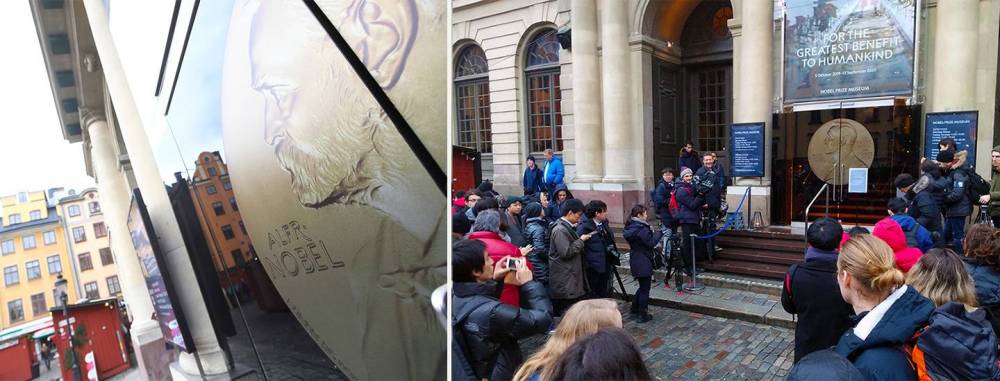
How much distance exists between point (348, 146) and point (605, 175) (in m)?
10.7

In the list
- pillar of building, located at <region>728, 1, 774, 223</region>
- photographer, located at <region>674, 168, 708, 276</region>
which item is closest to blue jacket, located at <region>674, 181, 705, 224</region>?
photographer, located at <region>674, 168, 708, 276</region>

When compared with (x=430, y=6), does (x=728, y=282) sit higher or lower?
Answer: lower

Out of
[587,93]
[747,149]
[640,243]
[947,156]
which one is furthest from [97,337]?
[587,93]

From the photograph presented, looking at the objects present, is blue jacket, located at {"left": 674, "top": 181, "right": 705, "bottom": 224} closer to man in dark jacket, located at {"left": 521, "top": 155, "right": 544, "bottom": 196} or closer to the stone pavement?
man in dark jacket, located at {"left": 521, "top": 155, "right": 544, "bottom": 196}

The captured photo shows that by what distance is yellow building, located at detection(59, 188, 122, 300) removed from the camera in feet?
2.41

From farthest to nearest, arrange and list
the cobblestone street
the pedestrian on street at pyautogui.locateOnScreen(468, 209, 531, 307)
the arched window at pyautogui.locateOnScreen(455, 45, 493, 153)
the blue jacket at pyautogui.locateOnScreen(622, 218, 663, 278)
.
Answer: the arched window at pyautogui.locateOnScreen(455, 45, 493, 153) < the blue jacket at pyautogui.locateOnScreen(622, 218, 663, 278) < the cobblestone street < the pedestrian on street at pyautogui.locateOnScreen(468, 209, 531, 307)

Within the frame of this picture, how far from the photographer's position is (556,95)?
13.6 metres

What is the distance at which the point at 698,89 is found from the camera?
1264 centimetres

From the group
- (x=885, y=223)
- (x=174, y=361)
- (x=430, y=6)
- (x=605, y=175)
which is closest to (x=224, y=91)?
(x=430, y=6)

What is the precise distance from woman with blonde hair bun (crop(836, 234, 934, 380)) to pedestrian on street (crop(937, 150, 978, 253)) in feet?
17.8

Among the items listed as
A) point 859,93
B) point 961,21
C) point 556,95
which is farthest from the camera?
point 556,95

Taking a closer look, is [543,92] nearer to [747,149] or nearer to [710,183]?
[747,149]

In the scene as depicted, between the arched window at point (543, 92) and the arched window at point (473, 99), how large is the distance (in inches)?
55.3

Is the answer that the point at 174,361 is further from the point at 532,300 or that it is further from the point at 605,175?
the point at 605,175
